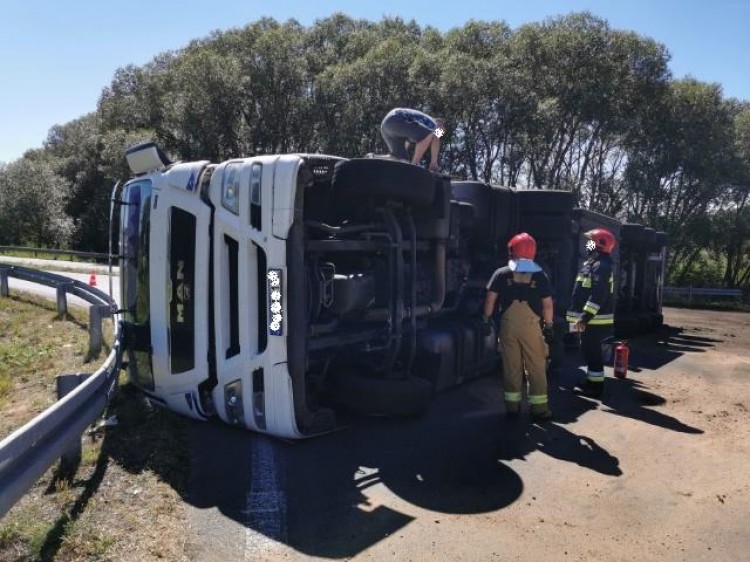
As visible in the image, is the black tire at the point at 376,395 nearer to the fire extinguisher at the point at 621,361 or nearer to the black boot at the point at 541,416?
the black boot at the point at 541,416

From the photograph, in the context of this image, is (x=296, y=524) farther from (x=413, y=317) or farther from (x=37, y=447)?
(x=413, y=317)

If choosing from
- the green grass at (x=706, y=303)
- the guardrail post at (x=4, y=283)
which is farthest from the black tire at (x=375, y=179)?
the green grass at (x=706, y=303)

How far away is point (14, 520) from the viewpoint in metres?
3.40

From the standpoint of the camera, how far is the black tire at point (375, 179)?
15.5 ft

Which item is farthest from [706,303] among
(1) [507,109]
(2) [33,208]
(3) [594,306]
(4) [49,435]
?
(2) [33,208]

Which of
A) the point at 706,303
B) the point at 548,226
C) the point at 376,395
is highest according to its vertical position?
the point at 548,226

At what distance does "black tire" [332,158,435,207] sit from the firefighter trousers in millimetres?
1492

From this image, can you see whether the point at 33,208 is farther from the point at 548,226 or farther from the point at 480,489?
the point at 480,489

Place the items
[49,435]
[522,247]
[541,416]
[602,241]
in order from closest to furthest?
1. [49,435]
2. [541,416]
3. [522,247]
4. [602,241]

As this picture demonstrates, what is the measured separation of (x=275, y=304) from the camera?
169 inches

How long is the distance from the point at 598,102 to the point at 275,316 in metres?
20.2

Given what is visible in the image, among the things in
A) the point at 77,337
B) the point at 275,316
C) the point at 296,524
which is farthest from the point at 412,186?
the point at 77,337

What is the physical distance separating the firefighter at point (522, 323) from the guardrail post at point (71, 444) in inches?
130

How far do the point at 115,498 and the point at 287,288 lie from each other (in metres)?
1.62
